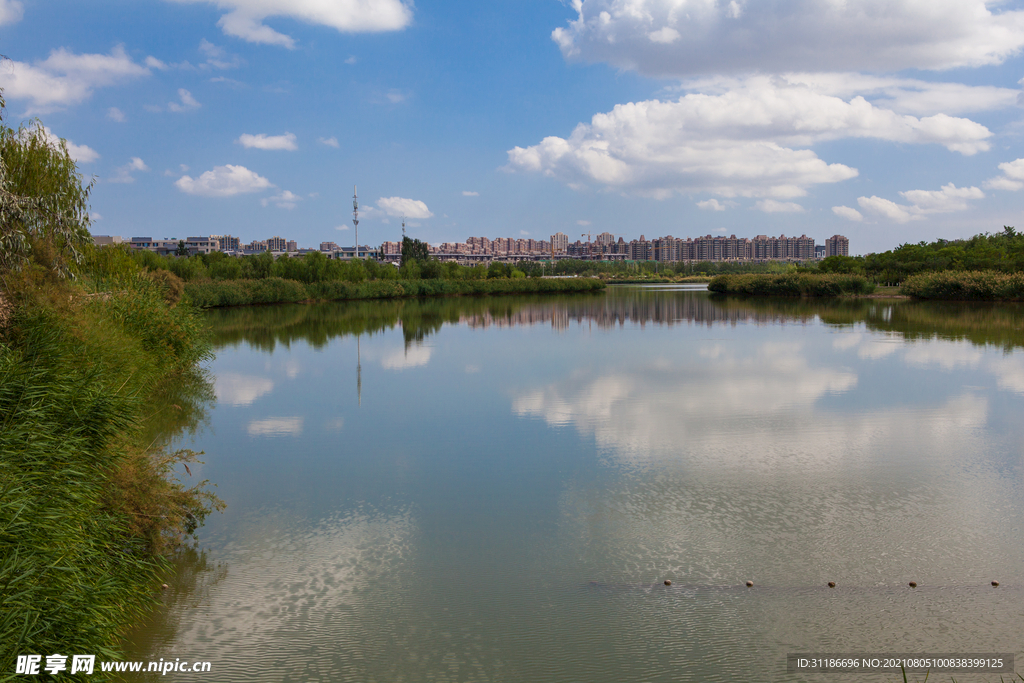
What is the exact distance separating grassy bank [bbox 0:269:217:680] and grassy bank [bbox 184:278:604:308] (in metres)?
29.6

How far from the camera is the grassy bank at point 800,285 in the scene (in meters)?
53.8

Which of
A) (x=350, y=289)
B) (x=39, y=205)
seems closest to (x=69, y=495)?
(x=39, y=205)

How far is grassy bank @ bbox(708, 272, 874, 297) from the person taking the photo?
53.8 metres

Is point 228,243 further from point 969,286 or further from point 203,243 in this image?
point 969,286

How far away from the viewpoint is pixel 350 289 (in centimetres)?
5428

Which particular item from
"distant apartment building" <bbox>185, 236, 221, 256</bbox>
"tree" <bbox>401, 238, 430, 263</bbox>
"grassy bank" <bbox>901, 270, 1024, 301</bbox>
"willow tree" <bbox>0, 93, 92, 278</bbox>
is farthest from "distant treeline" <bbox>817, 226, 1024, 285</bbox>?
"distant apartment building" <bbox>185, 236, 221, 256</bbox>

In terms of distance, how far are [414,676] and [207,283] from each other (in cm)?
4400

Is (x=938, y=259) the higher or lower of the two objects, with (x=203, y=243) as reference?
lower

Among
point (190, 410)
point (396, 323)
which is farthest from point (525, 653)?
point (396, 323)

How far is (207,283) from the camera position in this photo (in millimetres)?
43906

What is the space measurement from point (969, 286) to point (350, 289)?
141 ft

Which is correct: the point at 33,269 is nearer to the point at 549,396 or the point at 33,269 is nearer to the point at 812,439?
the point at 549,396

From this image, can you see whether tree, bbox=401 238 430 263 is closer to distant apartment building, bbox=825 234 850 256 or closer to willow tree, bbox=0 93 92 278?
willow tree, bbox=0 93 92 278

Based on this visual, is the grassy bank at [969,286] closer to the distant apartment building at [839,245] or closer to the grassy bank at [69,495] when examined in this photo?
the grassy bank at [69,495]
